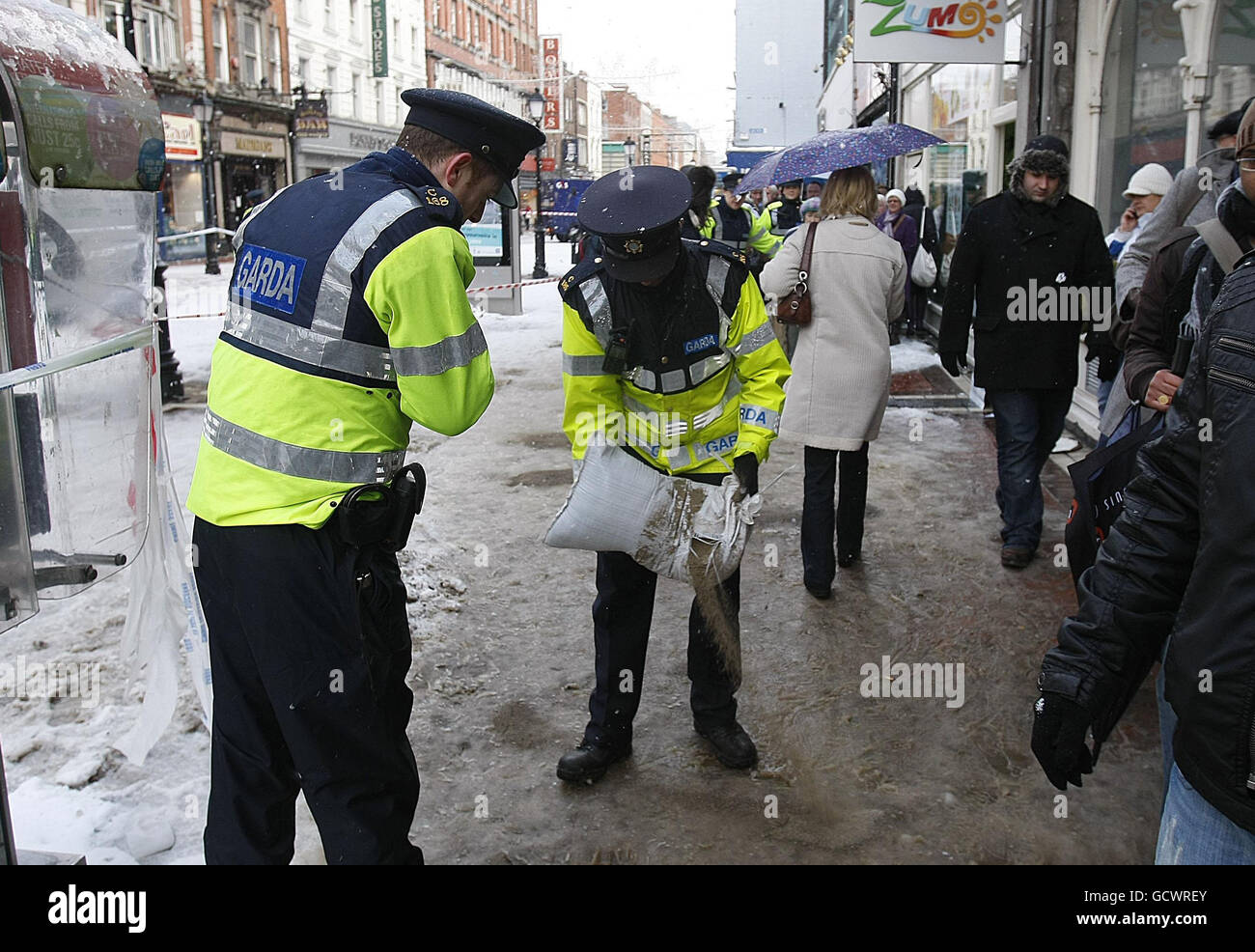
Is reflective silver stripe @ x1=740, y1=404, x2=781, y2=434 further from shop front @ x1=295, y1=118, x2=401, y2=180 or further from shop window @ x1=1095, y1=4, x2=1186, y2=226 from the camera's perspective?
shop front @ x1=295, y1=118, x2=401, y2=180

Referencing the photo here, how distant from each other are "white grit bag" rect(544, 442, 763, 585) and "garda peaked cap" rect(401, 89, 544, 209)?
100 centimetres

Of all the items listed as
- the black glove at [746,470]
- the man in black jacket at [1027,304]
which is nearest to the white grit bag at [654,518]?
the black glove at [746,470]

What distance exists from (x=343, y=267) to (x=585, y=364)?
123cm

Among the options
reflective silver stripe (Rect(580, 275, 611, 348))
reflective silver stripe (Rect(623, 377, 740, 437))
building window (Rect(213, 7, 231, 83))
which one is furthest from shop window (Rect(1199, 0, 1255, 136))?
building window (Rect(213, 7, 231, 83))

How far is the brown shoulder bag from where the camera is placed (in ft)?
17.0

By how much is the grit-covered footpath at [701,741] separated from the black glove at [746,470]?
1010mm

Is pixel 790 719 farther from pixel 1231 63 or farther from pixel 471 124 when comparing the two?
pixel 1231 63

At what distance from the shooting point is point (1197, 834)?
1.87 m

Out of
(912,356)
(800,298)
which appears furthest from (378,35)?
(800,298)

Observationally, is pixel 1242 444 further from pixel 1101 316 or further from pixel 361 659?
pixel 1101 316

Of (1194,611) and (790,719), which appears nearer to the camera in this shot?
(1194,611)
